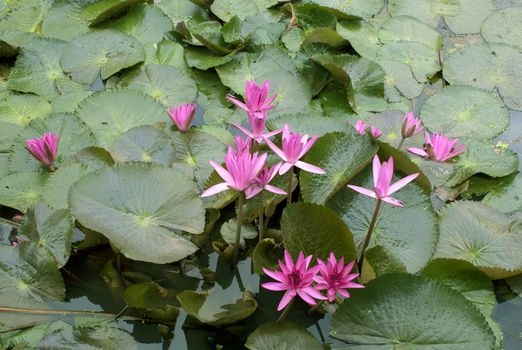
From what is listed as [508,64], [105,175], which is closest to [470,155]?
[508,64]

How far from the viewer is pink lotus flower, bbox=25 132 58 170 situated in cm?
225

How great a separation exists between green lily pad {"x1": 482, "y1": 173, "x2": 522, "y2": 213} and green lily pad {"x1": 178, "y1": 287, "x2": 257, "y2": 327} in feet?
3.81

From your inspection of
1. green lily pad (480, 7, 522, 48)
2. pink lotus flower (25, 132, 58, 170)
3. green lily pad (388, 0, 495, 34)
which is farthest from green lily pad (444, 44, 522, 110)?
pink lotus flower (25, 132, 58, 170)

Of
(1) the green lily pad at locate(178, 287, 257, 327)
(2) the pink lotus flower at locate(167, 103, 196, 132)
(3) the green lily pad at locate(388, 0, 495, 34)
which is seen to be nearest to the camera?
(1) the green lily pad at locate(178, 287, 257, 327)

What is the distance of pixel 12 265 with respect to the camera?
6.63ft

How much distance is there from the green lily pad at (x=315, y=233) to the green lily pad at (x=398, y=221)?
0.17 meters

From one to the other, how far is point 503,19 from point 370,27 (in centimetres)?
Result: 86

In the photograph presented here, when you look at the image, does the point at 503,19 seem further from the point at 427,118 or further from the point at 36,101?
the point at 36,101

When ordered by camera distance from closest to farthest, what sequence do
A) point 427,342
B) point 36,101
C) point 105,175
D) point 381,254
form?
point 427,342, point 381,254, point 105,175, point 36,101

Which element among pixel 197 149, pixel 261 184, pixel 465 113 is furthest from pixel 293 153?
pixel 465 113

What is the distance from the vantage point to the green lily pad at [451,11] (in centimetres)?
342

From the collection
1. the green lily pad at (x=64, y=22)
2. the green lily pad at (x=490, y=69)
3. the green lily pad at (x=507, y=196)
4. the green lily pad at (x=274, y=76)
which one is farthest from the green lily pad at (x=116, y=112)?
the green lily pad at (x=490, y=69)

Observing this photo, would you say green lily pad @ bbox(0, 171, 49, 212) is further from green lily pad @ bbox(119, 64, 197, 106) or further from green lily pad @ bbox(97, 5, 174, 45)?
green lily pad @ bbox(97, 5, 174, 45)

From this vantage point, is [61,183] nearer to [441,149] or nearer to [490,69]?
[441,149]
